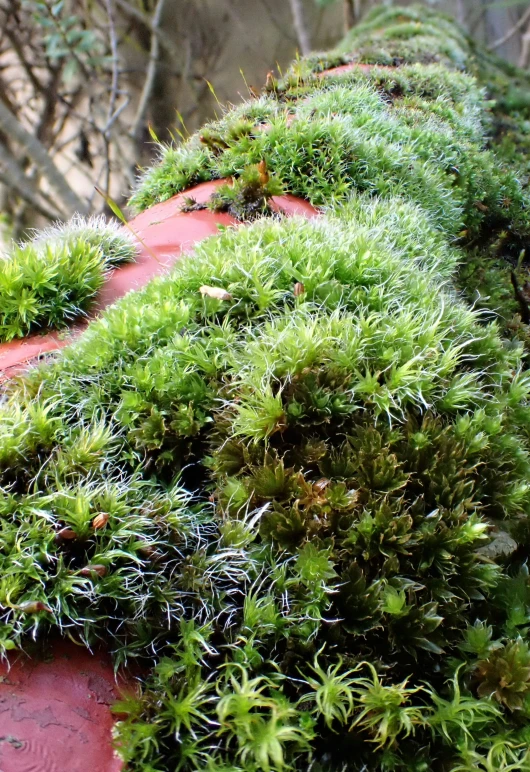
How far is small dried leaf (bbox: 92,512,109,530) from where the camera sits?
4.98 ft

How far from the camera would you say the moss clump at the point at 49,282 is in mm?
2393

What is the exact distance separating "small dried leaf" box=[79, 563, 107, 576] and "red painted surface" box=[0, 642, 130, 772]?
0.19 meters

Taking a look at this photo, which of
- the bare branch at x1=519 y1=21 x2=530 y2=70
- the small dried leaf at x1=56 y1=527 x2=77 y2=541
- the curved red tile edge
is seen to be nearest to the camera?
the small dried leaf at x1=56 y1=527 x2=77 y2=541

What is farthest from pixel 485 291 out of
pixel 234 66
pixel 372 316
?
pixel 234 66

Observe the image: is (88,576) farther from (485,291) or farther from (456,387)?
(485,291)

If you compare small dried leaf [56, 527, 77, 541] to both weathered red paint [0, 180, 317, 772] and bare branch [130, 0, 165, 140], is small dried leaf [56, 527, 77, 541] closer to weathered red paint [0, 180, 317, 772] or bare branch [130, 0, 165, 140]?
weathered red paint [0, 180, 317, 772]

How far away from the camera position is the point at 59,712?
4.33 ft

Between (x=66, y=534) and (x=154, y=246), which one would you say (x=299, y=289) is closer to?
(x=154, y=246)

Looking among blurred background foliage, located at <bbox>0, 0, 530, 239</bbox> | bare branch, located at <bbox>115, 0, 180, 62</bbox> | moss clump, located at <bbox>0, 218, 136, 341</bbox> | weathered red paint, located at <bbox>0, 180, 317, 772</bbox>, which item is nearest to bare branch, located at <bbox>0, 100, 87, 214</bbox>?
blurred background foliage, located at <bbox>0, 0, 530, 239</bbox>

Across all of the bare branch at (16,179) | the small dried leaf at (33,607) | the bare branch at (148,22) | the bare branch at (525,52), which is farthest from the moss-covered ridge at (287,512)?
the bare branch at (525,52)

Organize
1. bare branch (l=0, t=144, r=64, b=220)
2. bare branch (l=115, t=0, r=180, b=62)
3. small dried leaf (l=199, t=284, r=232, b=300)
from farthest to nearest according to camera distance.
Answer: bare branch (l=115, t=0, r=180, b=62) → bare branch (l=0, t=144, r=64, b=220) → small dried leaf (l=199, t=284, r=232, b=300)

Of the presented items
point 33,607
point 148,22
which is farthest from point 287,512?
point 148,22

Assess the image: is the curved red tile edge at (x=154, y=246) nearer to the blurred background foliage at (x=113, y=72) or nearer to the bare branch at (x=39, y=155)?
the blurred background foliage at (x=113, y=72)

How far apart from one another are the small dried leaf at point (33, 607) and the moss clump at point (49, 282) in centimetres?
135
